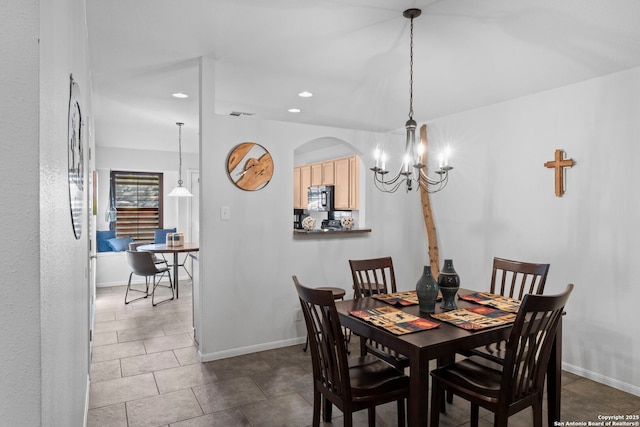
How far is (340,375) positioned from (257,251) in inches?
76.7

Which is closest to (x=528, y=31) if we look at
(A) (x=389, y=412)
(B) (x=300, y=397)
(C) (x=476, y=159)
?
(C) (x=476, y=159)

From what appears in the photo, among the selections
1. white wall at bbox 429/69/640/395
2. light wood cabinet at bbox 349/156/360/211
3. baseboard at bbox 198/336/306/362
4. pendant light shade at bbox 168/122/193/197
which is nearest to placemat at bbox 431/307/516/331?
white wall at bbox 429/69/640/395

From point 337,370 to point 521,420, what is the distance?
4.80ft

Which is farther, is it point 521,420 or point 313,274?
point 313,274

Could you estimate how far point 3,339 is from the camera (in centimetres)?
57

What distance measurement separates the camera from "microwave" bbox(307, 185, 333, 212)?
7.00m

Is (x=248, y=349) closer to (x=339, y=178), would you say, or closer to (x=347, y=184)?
(x=347, y=184)

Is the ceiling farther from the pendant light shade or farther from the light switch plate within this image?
the pendant light shade

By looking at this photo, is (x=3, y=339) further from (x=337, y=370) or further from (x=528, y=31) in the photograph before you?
(x=528, y=31)

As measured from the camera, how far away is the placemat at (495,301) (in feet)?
8.14

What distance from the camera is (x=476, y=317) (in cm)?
226

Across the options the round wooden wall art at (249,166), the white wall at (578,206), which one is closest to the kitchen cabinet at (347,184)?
the white wall at (578,206)

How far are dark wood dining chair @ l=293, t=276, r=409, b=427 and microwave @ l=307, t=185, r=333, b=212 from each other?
4.88 meters

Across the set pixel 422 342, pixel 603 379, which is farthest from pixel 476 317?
pixel 603 379
